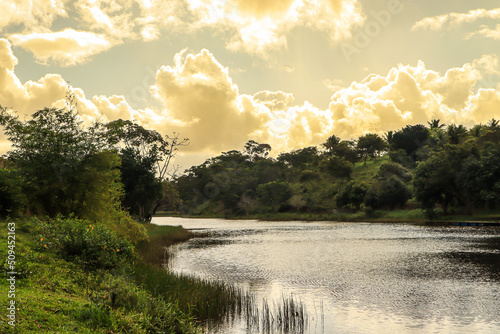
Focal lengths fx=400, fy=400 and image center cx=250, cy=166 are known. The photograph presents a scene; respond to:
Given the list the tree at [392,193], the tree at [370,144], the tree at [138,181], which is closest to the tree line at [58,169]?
the tree at [138,181]

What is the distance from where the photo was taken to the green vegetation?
82.6 m

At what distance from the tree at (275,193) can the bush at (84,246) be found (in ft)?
380

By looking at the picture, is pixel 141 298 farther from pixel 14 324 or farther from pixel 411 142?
pixel 411 142

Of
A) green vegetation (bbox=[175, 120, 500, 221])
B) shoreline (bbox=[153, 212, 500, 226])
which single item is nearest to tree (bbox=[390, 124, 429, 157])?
green vegetation (bbox=[175, 120, 500, 221])

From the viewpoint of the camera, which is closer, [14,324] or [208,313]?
[14,324]

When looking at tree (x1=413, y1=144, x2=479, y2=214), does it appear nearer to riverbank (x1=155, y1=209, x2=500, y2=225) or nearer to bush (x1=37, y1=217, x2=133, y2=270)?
riverbank (x1=155, y1=209, x2=500, y2=225)

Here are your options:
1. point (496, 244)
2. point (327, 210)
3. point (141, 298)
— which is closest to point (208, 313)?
point (141, 298)

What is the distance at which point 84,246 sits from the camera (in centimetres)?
1872

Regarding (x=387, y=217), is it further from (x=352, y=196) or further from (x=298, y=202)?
(x=298, y=202)

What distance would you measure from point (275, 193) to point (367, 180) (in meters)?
30.4

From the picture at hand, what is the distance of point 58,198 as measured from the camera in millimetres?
28859

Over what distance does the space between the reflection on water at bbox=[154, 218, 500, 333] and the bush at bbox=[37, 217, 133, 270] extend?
668 centimetres

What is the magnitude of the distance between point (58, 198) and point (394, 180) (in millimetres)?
88448

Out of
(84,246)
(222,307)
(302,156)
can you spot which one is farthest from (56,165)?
(302,156)
